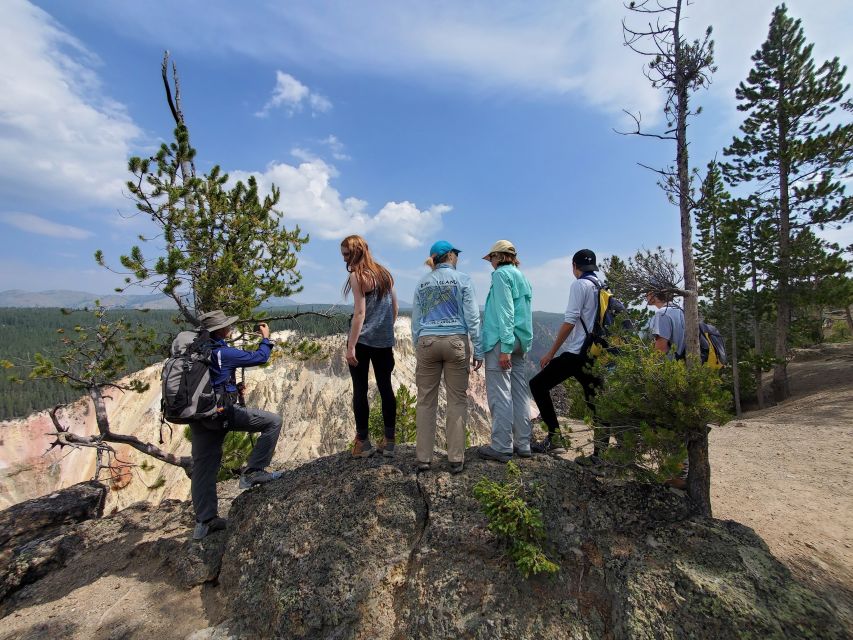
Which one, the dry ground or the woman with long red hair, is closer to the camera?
the dry ground

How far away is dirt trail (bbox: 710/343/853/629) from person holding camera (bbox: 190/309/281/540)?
5.08 m

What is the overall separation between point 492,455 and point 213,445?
2.97 meters

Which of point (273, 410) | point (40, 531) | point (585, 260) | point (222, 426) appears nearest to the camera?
point (222, 426)

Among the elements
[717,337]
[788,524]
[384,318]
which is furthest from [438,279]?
[788,524]

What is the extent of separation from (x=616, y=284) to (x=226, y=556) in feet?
18.9

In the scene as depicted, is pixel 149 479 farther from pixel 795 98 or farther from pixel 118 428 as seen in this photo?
pixel 795 98

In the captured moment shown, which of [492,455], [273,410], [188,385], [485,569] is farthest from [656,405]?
[273,410]

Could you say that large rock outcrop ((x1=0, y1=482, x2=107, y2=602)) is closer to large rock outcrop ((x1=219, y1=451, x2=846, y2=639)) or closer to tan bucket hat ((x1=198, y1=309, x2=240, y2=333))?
large rock outcrop ((x1=219, y1=451, x2=846, y2=639))

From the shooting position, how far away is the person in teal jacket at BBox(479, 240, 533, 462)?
155 inches

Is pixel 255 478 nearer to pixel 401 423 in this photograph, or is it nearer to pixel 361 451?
pixel 361 451

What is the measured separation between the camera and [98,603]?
4367mm

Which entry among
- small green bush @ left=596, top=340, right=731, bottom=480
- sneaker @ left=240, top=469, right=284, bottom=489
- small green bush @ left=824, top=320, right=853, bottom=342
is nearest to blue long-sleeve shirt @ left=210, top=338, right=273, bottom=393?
sneaker @ left=240, top=469, right=284, bottom=489

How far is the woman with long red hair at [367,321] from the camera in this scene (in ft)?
13.7

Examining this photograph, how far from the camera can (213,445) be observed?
4320 millimetres
